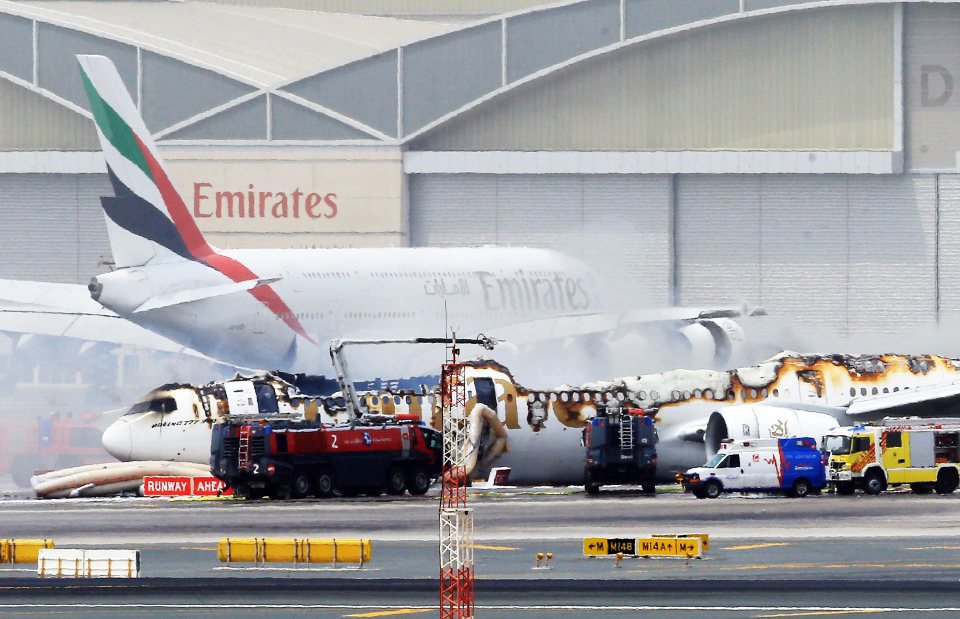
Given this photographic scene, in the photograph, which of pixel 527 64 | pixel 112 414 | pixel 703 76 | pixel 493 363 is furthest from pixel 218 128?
pixel 493 363

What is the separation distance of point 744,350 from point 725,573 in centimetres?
3918

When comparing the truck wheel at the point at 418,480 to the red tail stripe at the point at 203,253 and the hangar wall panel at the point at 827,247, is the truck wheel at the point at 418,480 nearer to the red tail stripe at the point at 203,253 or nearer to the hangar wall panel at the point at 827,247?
the red tail stripe at the point at 203,253

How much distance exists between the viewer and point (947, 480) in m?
50.7

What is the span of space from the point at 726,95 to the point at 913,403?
107 ft

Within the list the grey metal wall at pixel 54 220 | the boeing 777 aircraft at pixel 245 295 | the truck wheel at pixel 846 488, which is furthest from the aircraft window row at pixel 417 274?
the truck wheel at pixel 846 488

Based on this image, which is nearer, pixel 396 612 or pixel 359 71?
pixel 396 612

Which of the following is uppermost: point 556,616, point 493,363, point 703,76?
point 703,76

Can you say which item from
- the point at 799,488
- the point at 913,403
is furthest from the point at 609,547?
the point at 913,403

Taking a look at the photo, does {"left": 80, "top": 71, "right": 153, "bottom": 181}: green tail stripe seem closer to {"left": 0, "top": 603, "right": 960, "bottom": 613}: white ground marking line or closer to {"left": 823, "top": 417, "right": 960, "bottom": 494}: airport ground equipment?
{"left": 823, "top": 417, "right": 960, "bottom": 494}: airport ground equipment

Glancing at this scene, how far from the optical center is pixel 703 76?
8519 cm

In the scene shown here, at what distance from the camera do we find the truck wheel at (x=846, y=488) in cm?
5100

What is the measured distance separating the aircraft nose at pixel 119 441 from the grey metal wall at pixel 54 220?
3426cm

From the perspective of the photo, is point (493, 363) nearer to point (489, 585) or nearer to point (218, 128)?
point (489, 585)

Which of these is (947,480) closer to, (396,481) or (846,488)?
(846,488)
